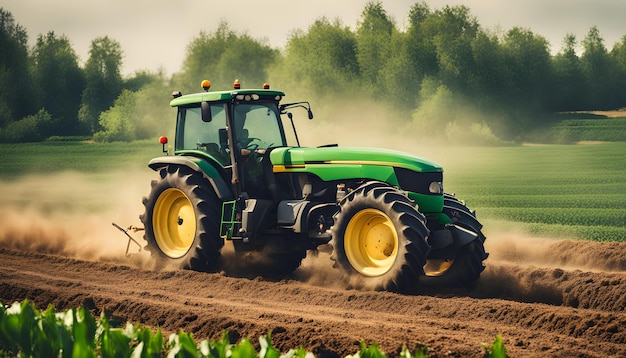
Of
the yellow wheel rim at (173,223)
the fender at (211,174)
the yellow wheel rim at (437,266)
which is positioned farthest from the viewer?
the yellow wheel rim at (173,223)

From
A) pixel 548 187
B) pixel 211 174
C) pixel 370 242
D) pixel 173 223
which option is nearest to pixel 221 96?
pixel 211 174

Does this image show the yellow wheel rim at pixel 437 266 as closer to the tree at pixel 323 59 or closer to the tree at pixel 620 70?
the tree at pixel 620 70

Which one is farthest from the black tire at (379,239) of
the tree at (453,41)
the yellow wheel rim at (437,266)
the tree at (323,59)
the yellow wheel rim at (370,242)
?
the tree at (453,41)

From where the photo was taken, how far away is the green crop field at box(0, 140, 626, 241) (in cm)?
2002

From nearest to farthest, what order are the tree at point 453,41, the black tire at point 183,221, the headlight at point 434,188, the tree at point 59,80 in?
the headlight at point 434,188 → the black tire at point 183,221 → the tree at point 59,80 → the tree at point 453,41

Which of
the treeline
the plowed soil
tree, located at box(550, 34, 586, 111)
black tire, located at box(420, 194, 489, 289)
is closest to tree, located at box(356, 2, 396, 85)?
the treeline

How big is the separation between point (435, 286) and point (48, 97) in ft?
107

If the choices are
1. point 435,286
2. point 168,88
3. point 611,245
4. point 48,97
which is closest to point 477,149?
point 168,88

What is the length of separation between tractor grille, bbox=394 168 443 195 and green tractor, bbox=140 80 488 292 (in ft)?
0.04

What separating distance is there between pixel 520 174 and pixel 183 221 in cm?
2322

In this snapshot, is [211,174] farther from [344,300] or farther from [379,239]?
[344,300]

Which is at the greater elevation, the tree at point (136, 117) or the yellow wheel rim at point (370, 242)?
the tree at point (136, 117)

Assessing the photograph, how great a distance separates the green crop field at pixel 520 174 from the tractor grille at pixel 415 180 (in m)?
7.04

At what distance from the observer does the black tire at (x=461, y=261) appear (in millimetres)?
11070
